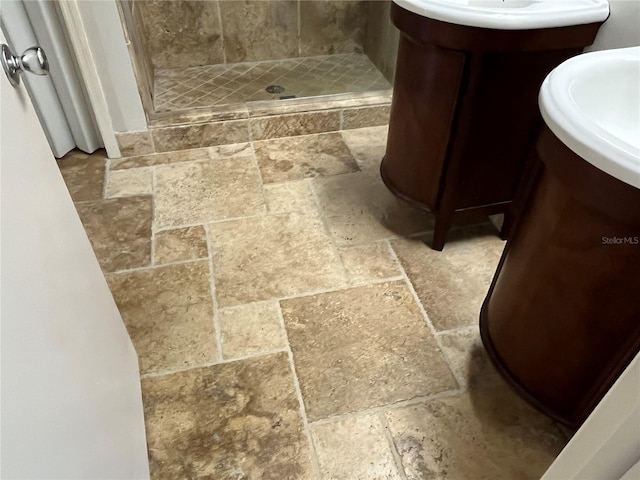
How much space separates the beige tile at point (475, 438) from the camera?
A: 1.16 metres

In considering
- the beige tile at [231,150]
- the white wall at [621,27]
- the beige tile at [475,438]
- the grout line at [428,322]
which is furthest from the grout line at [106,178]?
the white wall at [621,27]

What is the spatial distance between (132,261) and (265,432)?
78 centimetres

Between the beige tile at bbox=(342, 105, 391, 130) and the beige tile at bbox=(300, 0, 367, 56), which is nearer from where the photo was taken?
the beige tile at bbox=(342, 105, 391, 130)

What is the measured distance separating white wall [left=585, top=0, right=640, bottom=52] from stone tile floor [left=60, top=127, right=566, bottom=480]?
0.73m

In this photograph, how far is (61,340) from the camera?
2.36ft

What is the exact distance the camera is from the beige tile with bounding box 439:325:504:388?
1.33 m

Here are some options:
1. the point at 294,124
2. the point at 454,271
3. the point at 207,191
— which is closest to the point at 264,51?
the point at 294,124

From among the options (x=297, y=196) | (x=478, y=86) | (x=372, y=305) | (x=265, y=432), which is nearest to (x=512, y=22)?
(x=478, y=86)

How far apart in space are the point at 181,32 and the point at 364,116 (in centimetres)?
112

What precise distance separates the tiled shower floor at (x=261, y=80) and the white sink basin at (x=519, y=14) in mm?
1222

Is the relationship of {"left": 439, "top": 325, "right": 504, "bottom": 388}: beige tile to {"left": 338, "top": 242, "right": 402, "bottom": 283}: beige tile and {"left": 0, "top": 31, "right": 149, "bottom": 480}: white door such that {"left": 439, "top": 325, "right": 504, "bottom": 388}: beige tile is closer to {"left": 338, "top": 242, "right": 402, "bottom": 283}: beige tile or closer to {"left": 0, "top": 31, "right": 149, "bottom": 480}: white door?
{"left": 338, "top": 242, "right": 402, "bottom": 283}: beige tile

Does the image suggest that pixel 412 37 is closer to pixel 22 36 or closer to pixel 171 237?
pixel 171 237

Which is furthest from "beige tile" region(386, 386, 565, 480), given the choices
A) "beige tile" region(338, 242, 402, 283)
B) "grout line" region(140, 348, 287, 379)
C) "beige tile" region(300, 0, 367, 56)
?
"beige tile" region(300, 0, 367, 56)

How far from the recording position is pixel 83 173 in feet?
6.72
